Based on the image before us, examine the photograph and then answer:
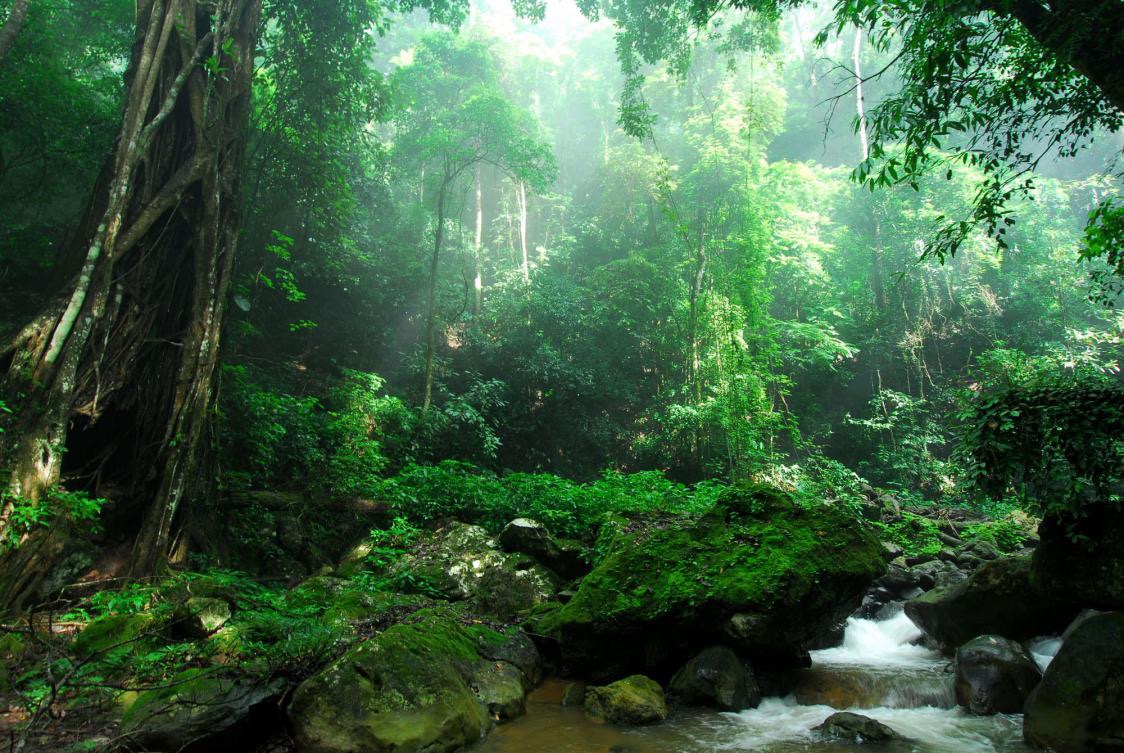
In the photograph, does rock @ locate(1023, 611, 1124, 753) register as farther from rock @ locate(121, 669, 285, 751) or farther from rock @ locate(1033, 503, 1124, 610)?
rock @ locate(121, 669, 285, 751)

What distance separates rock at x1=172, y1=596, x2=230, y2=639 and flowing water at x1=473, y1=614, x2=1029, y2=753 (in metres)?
2.58

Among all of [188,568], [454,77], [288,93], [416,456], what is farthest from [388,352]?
[454,77]

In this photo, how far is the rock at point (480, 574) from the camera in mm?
6871

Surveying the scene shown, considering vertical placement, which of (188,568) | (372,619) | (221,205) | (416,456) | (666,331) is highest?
(666,331)

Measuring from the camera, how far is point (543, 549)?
Result: 7.69 m

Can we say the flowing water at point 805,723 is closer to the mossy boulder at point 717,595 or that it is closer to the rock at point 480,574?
the mossy boulder at point 717,595

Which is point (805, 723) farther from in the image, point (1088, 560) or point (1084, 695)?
point (1088, 560)

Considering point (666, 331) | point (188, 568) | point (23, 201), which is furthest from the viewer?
point (666, 331)

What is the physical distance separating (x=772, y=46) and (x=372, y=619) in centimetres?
1336

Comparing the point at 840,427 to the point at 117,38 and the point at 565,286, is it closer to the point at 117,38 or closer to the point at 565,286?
the point at 565,286

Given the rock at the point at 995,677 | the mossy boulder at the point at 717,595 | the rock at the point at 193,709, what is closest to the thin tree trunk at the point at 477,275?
the mossy boulder at the point at 717,595

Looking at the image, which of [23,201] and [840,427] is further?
[840,427]

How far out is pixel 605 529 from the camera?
25.8 feet

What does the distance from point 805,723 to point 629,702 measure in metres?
1.45
